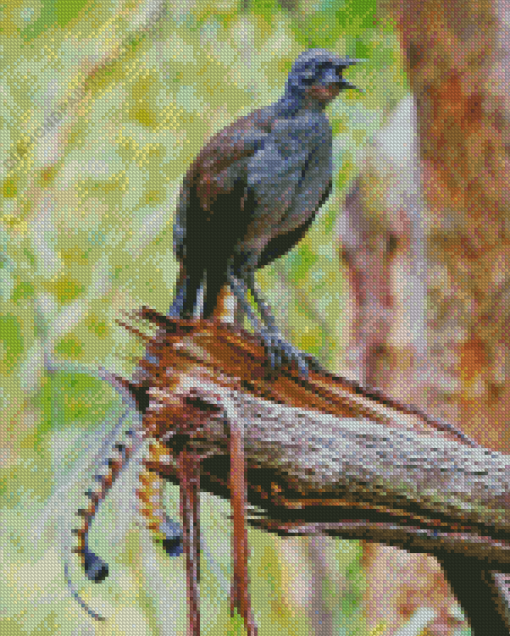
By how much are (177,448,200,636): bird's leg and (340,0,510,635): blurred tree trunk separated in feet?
2.62

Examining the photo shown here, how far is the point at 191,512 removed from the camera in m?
0.67

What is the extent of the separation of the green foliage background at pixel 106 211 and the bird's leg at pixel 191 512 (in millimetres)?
428

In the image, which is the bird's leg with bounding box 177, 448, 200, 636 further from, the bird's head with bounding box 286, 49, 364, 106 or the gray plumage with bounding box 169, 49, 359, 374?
the bird's head with bounding box 286, 49, 364, 106

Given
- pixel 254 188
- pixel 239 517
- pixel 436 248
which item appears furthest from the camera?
pixel 436 248

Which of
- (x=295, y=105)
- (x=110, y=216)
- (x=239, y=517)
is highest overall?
(x=295, y=105)

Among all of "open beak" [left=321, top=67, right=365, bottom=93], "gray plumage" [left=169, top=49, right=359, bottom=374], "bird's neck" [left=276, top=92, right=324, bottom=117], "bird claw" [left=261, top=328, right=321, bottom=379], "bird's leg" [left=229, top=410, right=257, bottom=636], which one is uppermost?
"open beak" [left=321, top=67, right=365, bottom=93]

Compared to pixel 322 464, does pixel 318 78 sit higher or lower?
higher

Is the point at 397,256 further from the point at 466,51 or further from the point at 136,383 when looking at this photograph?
the point at 136,383

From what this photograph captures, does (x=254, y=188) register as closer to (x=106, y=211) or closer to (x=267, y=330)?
(x=267, y=330)

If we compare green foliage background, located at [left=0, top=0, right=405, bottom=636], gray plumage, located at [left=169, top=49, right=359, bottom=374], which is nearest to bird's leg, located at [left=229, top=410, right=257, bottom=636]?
gray plumage, located at [left=169, top=49, right=359, bottom=374]

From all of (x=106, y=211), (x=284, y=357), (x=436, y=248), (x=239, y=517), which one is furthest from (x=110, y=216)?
(x=239, y=517)

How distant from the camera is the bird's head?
879 millimetres

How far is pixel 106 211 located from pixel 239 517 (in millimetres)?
796

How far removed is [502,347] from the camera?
1496 mm
